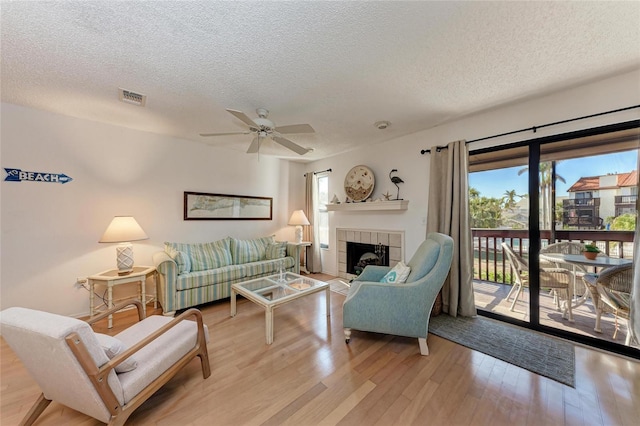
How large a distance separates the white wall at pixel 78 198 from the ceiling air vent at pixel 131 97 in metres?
1.03

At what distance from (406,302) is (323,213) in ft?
10.0

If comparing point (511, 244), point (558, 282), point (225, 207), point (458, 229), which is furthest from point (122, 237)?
point (558, 282)

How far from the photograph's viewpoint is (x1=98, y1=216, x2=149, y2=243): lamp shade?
2.68m

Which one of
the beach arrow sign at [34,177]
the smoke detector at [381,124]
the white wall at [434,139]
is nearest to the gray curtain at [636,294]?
the white wall at [434,139]

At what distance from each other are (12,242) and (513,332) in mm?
5442

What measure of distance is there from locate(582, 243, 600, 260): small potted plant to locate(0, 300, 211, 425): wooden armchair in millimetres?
3603

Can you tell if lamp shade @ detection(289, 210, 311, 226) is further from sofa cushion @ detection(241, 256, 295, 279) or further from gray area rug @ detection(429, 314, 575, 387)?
gray area rug @ detection(429, 314, 575, 387)

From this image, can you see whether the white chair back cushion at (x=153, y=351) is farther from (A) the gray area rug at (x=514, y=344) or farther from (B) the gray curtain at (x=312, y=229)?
(B) the gray curtain at (x=312, y=229)

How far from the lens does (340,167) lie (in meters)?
4.39

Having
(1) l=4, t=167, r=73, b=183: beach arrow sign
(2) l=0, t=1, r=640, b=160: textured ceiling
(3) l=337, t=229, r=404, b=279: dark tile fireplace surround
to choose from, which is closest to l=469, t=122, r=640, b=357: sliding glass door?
(2) l=0, t=1, r=640, b=160: textured ceiling

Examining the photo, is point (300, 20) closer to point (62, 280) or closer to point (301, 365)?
point (301, 365)

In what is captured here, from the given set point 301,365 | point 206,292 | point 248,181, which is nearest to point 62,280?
point 206,292

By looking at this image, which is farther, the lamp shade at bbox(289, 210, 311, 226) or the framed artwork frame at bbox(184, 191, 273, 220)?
the lamp shade at bbox(289, 210, 311, 226)

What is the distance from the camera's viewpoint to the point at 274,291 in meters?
2.65
